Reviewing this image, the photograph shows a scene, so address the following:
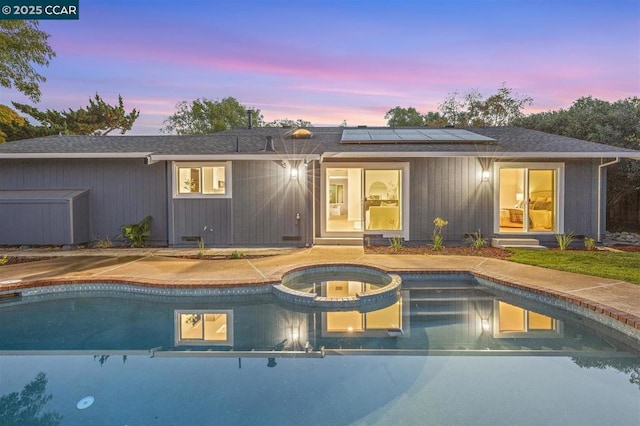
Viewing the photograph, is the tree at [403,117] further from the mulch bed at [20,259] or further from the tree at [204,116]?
the mulch bed at [20,259]

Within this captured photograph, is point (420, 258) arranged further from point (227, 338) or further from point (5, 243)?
point (5, 243)

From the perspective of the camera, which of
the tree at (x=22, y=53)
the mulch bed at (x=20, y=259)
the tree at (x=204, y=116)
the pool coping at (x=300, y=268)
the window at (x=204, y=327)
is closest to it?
the window at (x=204, y=327)

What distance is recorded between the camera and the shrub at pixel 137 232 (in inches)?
364

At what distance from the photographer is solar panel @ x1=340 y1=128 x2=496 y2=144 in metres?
9.91

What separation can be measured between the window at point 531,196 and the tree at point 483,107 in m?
14.1

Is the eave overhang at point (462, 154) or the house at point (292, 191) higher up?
the eave overhang at point (462, 154)

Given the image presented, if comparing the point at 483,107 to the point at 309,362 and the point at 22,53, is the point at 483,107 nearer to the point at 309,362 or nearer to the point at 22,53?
the point at 22,53

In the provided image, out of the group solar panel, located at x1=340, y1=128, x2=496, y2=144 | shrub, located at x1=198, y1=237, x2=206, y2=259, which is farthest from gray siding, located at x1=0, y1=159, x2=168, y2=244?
solar panel, located at x1=340, y1=128, x2=496, y2=144

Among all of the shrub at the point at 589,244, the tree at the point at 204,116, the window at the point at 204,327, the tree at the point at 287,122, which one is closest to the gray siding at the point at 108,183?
the window at the point at 204,327

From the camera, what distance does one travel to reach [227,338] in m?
4.55

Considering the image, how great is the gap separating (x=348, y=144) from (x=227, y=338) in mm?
6768

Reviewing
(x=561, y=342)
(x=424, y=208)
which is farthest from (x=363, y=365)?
(x=424, y=208)

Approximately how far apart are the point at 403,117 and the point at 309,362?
104 feet

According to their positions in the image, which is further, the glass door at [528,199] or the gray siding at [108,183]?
the gray siding at [108,183]
